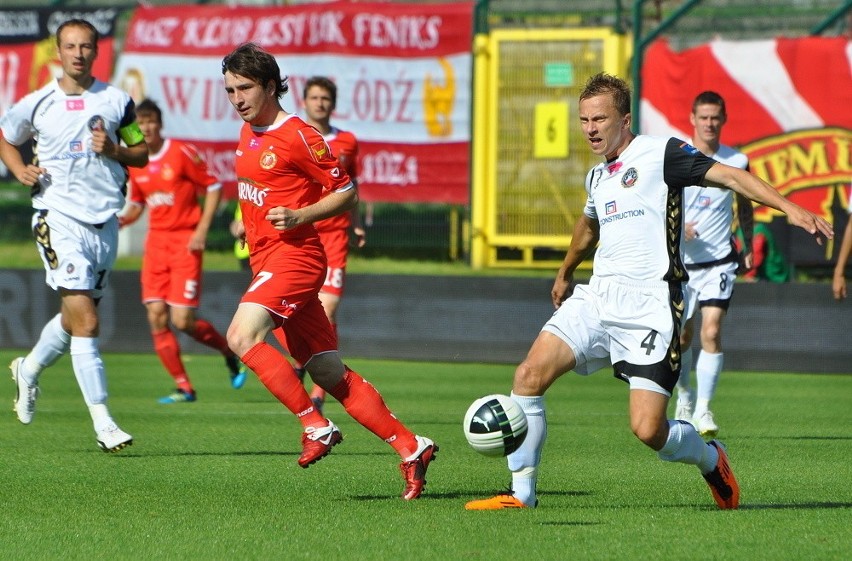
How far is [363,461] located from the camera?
8.38 metres

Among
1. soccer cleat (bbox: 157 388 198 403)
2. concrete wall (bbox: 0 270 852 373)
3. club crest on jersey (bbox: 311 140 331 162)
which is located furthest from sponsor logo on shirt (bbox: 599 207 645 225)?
concrete wall (bbox: 0 270 852 373)

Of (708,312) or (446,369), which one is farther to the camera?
(446,369)

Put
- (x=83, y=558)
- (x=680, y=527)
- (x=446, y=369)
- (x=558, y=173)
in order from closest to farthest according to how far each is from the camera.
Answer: (x=83, y=558)
(x=680, y=527)
(x=446, y=369)
(x=558, y=173)

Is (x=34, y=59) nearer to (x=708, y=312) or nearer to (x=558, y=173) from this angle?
(x=558, y=173)

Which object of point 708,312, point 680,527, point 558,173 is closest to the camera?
point 680,527

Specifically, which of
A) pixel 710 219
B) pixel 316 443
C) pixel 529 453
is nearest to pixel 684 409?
pixel 710 219

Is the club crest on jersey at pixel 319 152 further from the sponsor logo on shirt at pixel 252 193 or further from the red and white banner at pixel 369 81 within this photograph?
the red and white banner at pixel 369 81

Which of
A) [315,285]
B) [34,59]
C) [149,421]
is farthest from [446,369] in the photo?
[34,59]

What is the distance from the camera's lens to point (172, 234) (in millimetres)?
12781

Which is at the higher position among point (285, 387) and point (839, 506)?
point (285, 387)

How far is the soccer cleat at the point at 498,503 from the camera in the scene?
261 inches

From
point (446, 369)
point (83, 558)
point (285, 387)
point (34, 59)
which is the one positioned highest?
point (34, 59)

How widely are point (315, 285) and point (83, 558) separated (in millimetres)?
2029

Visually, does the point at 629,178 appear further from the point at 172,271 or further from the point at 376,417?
the point at 172,271
